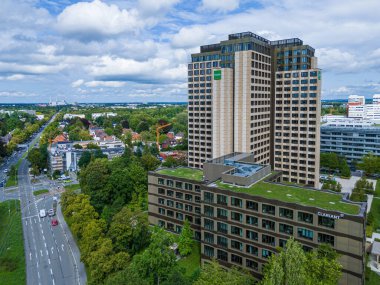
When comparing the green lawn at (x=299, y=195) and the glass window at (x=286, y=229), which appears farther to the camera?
the glass window at (x=286, y=229)

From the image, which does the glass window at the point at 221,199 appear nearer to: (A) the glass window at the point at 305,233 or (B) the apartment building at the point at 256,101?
(A) the glass window at the point at 305,233

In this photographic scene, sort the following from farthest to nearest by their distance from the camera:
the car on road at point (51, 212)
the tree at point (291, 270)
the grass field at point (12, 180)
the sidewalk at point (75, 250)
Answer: the grass field at point (12, 180), the car on road at point (51, 212), the sidewalk at point (75, 250), the tree at point (291, 270)

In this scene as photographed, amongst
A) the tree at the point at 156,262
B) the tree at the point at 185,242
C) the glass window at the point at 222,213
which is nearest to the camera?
the tree at the point at 156,262

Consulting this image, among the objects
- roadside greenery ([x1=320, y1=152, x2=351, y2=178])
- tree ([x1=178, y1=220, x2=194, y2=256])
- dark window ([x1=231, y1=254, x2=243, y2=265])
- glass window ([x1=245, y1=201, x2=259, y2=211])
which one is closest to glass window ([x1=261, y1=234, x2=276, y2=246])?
glass window ([x1=245, y1=201, x2=259, y2=211])

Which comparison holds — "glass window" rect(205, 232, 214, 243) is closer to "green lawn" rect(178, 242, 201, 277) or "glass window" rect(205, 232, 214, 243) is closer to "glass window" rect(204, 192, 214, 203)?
"green lawn" rect(178, 242, 201, 277)

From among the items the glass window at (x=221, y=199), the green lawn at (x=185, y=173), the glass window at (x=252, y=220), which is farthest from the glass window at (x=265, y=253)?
the green lawn at (x=185, y=173)

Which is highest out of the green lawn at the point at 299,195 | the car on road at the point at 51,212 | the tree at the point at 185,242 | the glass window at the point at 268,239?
the green lawn at the point at 299,195

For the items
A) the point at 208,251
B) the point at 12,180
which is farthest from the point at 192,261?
the point at 12,180

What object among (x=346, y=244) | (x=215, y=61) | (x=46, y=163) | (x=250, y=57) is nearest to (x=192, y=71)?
(x=215, y=61)
